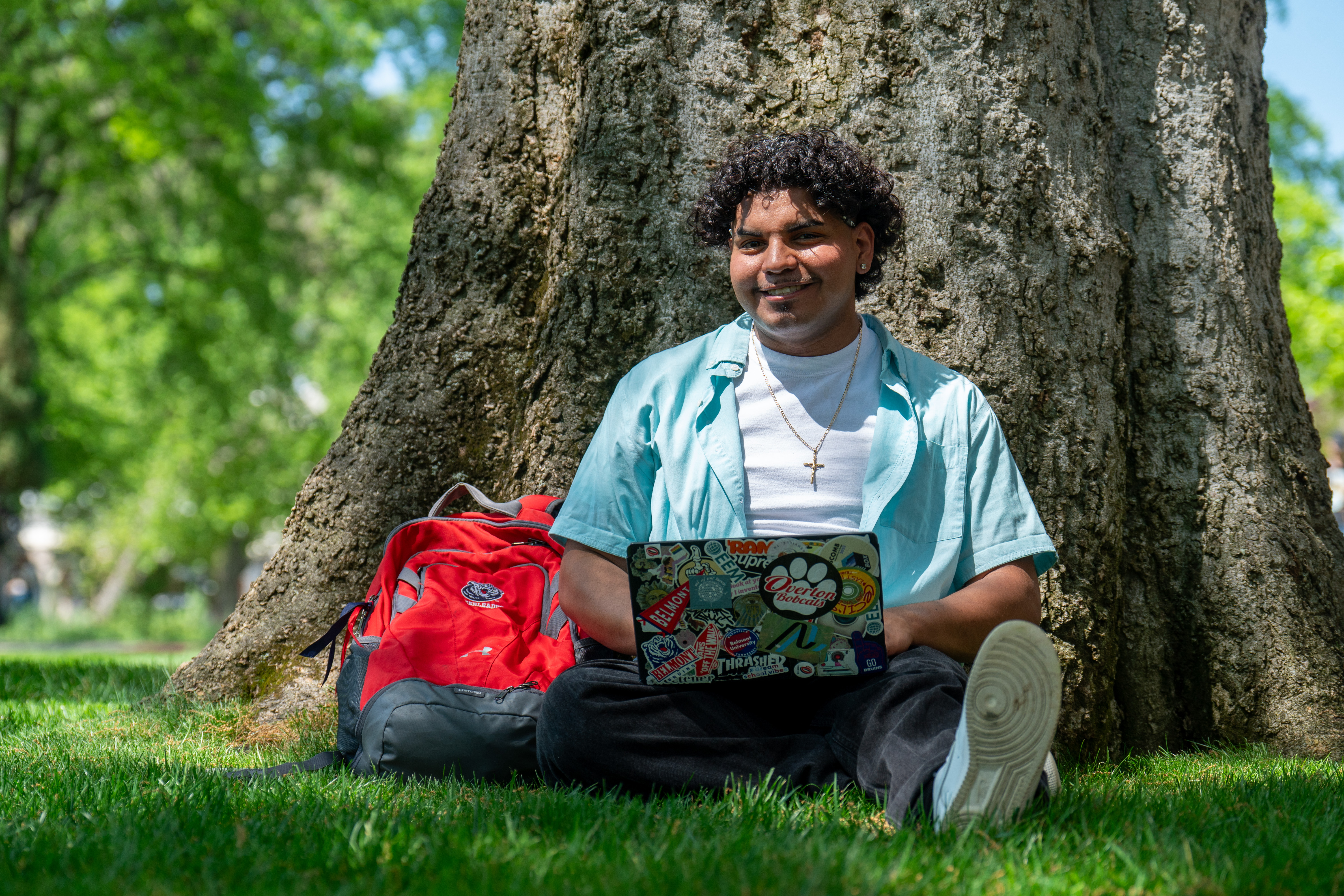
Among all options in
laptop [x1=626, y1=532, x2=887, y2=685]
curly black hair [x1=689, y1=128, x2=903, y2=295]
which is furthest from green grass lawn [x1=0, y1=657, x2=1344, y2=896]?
curly black hair [x1=689, y1=128, x2=903, y2=295]

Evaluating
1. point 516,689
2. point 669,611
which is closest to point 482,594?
point 516,689

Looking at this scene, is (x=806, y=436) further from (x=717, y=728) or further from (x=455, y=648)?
(x=455, y=648)

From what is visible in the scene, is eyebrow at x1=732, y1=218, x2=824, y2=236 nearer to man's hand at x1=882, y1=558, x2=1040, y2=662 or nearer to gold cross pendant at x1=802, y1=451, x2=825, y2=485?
gold cross pendant at x1=802, y1=451, x2=825, y2=485

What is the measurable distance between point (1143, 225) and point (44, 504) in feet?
98.6

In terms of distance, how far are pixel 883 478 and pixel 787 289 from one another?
0.62 meters

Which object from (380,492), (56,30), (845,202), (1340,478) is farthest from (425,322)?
(56,30)

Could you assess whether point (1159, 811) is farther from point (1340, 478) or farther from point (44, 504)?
point (44, 504)

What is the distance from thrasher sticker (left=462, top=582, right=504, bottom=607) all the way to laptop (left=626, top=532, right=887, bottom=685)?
81 centimetres

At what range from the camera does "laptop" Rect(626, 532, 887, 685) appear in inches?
103

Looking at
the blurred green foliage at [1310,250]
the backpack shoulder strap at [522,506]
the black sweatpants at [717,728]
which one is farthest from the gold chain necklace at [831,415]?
the blurred green foliage at [1310,250]

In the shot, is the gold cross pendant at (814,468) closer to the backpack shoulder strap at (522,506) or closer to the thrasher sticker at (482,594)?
the backpack shoulder strap at (522,506)

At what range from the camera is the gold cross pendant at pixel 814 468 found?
3.18m

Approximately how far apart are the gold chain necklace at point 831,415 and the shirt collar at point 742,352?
3 centimetres

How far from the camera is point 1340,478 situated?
38.6ft
